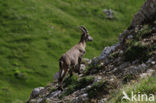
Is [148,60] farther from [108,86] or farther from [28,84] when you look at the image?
[28,84]

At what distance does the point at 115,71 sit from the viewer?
50.9 feet

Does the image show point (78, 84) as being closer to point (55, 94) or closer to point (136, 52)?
point (55, 94)

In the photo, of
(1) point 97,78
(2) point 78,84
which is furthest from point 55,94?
(1) point 97,78

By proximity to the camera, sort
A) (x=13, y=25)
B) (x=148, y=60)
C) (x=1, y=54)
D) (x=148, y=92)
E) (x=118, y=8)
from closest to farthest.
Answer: (x=148, y=92)
(x=148, y=60)
(x=1, y=54)
(x=13, y=25)
(x=118, y=8)

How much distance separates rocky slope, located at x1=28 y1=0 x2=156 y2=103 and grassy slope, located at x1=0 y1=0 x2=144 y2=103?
18.6 meters

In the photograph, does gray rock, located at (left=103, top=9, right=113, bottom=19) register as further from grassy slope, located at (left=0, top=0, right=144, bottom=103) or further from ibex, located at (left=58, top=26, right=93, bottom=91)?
ibex, located at (left=58, top=26, right=93, bottom=91)

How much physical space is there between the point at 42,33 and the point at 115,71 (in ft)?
112

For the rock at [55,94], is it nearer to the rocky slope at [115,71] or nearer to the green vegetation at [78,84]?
the rocky slope at [115,71]

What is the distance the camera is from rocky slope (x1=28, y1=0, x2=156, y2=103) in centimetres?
1362

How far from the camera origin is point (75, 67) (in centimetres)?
1988

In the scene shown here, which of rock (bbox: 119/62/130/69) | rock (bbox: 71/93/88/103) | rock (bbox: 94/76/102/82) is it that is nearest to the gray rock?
rock (bbox: 119/62/130/69)

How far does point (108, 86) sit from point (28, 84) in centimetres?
2562

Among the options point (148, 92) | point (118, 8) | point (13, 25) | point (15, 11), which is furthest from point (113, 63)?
point (118, 8)

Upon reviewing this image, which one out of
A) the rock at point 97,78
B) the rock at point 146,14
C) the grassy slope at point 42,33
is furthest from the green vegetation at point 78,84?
the grassy slope at point 42,33
